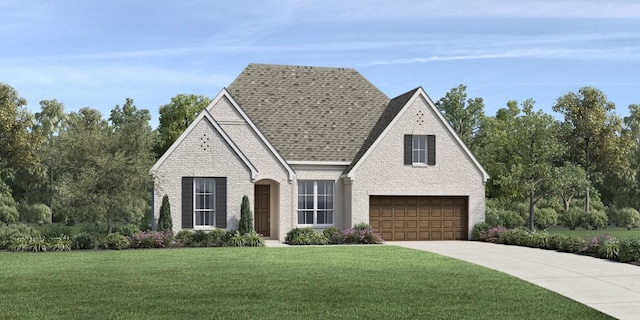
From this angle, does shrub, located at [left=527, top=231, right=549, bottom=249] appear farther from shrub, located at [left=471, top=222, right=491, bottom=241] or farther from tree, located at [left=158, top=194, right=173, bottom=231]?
tree, located at [left=158, top=194, right=173, bottom=231]

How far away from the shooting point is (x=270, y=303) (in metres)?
13.8

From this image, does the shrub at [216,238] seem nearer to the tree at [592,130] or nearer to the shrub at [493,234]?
the shrub at [493,234]

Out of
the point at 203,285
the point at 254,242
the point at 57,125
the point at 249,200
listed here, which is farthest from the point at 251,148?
the point at 57,125

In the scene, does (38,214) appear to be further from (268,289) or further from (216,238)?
(268,289)

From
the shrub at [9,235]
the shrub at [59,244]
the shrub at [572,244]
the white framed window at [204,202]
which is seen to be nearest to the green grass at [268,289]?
the shrub at [59,244]

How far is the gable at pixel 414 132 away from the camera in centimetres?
3288

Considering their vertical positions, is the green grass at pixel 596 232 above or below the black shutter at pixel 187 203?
below

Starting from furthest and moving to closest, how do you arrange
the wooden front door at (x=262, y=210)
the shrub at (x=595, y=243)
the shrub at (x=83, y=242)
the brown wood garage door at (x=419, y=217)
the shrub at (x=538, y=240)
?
the wooden front door at (x=262, y=210) < the brown wood garage door at (x=419, y=217) < the shrub at (x=538, y=240) < the shrub at (x=83, y=242) < the shrub at (x=595, y=243)

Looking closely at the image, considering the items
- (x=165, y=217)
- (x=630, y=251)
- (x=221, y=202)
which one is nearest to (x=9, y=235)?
(x=165, y=217)

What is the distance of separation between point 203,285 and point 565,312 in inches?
314

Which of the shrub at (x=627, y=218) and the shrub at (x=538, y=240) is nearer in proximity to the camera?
the shrub at (x=538, y=240)

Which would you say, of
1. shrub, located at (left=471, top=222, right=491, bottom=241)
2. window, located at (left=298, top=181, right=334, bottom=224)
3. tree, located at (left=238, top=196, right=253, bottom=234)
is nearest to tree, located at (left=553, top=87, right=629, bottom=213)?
shrub, located at (left=471, top=222, right=491, bottom=241)

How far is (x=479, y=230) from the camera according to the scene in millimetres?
33281

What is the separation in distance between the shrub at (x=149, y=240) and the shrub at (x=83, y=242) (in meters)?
1.51
